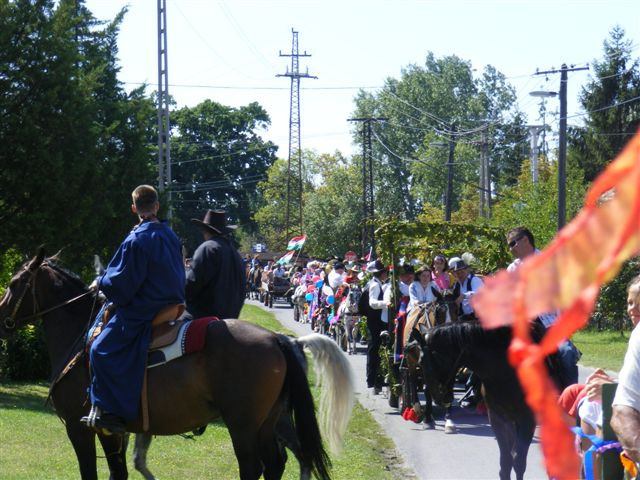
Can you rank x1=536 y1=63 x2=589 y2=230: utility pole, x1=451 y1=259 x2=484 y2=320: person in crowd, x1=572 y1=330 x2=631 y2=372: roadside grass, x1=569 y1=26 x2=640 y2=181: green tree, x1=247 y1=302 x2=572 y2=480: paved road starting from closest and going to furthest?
x1=247 y1=302 x2=572 y2=480: paved road < x1=451 y1=259 x2=484 y2=320: person in crowd < x1=572 y1=330 x2=631 y2=372: roadside grass < x1=536 y1=63 x2=589 y2=230: utility pole < x1=569 y1=26 x2=640 y2=181: green tree

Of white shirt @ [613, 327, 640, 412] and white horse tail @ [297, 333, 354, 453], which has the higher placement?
white shirt @ [613, 327, 640, 412]

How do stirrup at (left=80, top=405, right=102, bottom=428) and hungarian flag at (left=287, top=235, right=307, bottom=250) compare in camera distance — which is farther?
hungarian flag at (left=287, top=235, right=307, bottom=250)

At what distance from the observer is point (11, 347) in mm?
16266

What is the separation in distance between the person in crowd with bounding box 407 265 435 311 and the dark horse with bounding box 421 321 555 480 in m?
5.46

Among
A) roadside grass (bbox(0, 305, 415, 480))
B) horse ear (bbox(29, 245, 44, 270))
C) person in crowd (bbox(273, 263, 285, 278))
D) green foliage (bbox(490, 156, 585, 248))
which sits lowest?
roadside grass (bbox(0, 305, 415, 480))

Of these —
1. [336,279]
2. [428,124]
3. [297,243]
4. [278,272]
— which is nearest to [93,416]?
[336,279]

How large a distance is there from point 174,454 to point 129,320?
143 inches

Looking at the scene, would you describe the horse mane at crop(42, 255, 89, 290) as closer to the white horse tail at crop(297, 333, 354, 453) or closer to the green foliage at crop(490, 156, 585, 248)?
the white horse tail at crop(297, 333, 354, 453)

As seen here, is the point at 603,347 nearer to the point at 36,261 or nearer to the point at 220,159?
the point at 36,261

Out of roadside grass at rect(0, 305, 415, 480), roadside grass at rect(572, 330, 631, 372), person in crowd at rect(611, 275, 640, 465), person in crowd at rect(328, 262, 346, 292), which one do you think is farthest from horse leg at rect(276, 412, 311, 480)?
person in crowd at rect(328, 262, 346, 292)

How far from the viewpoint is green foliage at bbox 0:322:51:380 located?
53.6 ft

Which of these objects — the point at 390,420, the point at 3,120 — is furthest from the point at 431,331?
the point at 3,120

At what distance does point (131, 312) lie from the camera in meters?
6.99

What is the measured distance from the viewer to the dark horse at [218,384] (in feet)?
22.9
